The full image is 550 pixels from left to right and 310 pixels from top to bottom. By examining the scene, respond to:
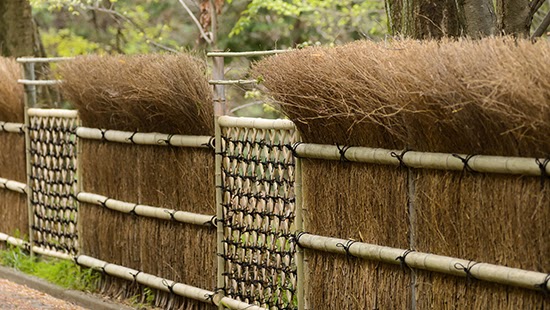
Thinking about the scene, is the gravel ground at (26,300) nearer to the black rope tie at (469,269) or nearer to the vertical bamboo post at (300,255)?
the vertical bamboo post at (300,255)

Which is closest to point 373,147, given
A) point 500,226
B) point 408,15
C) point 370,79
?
point 370,79

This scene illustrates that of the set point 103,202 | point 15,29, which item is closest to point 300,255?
point 103,202

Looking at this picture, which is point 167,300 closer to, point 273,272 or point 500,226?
point 273,272

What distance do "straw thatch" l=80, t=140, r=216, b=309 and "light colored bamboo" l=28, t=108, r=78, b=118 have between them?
14.0 inches

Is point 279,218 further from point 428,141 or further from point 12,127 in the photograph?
point 12,127

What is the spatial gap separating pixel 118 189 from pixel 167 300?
111 cm

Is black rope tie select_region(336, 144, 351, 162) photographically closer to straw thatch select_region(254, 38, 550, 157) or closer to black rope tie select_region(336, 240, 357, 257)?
straw thatch select_region(254, 38, 550, 157)

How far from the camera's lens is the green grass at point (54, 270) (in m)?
8.77

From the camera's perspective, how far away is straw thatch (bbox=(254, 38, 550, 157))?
4.57 metres

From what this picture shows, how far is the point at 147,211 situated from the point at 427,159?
3.21 m

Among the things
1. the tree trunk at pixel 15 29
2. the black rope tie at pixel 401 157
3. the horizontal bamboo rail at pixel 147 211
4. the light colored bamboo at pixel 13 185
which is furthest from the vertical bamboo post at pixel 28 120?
the black rope tie at pixel 401 157

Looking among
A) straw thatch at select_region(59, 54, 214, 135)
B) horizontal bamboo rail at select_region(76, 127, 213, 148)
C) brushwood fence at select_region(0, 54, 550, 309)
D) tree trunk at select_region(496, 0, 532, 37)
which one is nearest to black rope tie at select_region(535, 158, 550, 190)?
brushwood fence at select_region(0, 54, 550, 309)

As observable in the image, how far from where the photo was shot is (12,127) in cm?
1017

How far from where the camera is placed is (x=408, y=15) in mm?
7180
